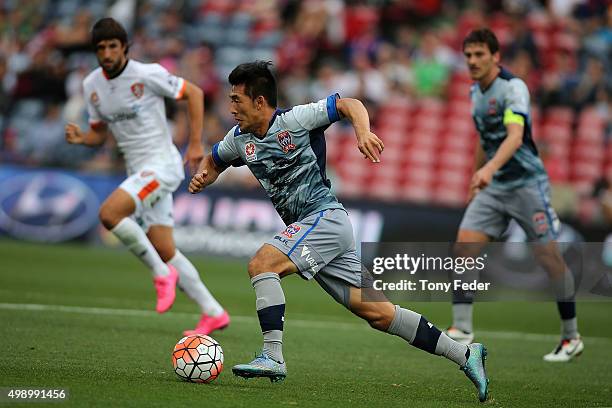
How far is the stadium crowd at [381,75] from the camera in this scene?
19.7 metres

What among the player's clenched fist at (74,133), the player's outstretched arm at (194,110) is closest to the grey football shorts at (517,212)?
the player's outstretched arm at (194,110)

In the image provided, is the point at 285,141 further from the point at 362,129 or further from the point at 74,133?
the point at 74,133

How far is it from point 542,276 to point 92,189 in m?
7.93

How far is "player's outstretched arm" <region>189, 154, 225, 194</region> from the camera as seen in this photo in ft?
23.3

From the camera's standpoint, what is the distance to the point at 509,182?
984 centimetres

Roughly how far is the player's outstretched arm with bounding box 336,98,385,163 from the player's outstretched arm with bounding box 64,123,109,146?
409 cm

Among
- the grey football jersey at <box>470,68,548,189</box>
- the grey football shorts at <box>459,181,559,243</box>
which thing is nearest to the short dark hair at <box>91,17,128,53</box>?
the grey football jersey at <box>470,68,548,189</box>

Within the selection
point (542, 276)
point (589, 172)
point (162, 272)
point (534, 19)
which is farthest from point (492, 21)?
point (162, 272)

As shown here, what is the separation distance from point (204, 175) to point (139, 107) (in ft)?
9.86

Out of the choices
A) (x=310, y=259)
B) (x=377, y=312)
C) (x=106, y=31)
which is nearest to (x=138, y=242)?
(x=106, y=31)

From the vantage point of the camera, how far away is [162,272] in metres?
9.48

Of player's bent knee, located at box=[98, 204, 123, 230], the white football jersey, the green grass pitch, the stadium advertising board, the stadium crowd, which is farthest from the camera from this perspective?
the stadium crowd

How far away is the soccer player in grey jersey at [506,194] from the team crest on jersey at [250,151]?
297cm

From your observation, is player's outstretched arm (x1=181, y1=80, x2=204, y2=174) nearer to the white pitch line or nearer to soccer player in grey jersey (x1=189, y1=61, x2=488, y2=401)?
the white pitch line
